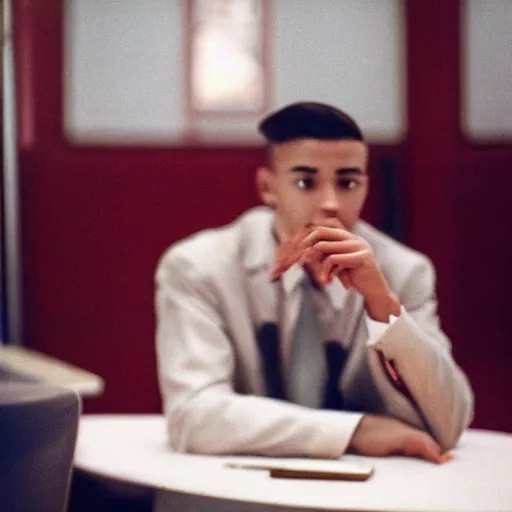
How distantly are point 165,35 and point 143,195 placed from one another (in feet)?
2.30

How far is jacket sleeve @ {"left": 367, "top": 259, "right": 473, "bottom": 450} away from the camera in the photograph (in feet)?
4.53

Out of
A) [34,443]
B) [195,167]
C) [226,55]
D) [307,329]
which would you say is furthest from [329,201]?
[226,55]

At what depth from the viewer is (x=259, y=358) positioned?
62.2 inches

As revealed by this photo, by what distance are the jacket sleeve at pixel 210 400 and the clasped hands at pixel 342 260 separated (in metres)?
0.19

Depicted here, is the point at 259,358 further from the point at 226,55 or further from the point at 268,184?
the point at 226,55

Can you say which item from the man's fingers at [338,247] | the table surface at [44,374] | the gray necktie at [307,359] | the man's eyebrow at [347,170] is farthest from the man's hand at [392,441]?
the table surface at [44,374]

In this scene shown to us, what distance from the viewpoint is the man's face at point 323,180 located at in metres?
1.37

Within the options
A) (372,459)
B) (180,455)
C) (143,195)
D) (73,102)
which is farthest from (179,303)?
(73,102)

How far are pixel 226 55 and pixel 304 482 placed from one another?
2722 mm

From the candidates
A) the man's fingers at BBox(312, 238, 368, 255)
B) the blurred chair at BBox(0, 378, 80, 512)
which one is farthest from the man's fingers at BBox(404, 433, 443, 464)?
the blurred chair at BBox(0, 378, 80, 512)

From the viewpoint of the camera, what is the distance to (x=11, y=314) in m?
3.18

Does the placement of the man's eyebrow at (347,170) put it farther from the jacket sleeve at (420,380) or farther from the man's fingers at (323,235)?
the jacket sleeve at (420,380)

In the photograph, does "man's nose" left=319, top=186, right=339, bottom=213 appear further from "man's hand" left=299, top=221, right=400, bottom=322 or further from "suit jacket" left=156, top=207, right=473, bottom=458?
"suit jacket" left=156, top=207, right=473, bottom=458

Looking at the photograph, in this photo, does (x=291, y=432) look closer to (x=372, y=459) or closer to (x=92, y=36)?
(x=372, y=459)
